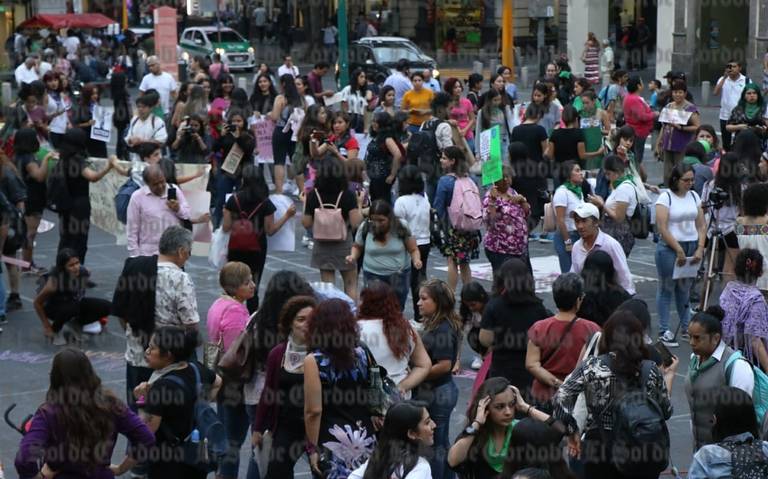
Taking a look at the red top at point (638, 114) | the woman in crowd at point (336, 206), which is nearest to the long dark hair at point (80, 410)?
the woman in crowd at point (336, 206)

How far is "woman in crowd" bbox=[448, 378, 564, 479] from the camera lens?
6.98m

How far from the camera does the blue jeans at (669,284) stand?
40.2 ft

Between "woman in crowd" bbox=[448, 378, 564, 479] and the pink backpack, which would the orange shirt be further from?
"woman in crowd" bbox=[448, 378, 564, 479]

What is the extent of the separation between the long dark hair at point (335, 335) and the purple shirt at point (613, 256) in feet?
10.1

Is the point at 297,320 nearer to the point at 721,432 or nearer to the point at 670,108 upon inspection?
the point at 721,432

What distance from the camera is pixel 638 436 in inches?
273

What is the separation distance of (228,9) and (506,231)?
65.1 meters

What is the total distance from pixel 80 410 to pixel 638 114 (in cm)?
1416

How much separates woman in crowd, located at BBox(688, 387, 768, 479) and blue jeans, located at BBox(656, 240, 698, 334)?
5.52m

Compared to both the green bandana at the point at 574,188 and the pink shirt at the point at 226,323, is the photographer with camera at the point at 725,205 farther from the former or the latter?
the pink shirt at the point at 226,323

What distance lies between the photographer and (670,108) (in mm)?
18609

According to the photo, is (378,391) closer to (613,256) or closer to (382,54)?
(613,256)

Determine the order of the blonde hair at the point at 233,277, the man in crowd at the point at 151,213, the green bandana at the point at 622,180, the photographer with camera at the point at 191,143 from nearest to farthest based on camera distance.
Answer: the blonde hair at the point at 233,277, the man in crowd at the point at 151,213, the green bandana at the point at 622,180, the photographer with camera at the point at 191,143

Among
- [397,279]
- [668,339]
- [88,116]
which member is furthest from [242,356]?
[88,116]
